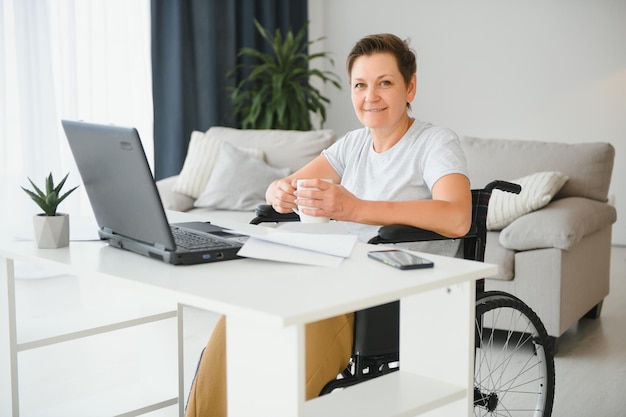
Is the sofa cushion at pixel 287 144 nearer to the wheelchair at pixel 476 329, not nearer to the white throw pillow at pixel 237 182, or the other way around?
the white throw pillow at pixel 237 182

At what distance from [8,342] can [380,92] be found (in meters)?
1.09

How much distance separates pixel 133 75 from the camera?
4.89 m

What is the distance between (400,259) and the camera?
1.54 meters

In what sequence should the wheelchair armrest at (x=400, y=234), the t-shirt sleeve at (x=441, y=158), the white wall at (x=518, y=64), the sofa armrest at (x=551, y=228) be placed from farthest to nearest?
1. the white wall at (x=518, y=64)
2. the sofa armrest at (x=551, y=228)
3. the t-shirt sleeve at (x=441, y=158)
4. the wheelchair armrest at (x=400, y=234)

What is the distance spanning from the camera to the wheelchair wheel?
192 centimetres

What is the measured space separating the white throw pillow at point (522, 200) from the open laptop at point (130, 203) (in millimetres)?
1791

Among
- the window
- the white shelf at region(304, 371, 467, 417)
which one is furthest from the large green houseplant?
the white shelf at region(304, 371, 467, 417)

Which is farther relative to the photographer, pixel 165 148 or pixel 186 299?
pixel 165 148

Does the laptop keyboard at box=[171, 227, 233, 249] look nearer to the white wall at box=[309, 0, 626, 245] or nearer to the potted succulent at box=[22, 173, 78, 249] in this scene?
the potted succulent at box=[22, 173, 78, 249]

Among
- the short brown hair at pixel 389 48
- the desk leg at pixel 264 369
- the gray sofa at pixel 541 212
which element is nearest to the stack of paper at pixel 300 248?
the desk leg at pixel 264 369

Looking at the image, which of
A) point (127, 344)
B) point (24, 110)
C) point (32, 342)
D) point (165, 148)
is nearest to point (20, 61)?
point (24, 110)

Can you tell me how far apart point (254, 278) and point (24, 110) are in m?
3.23

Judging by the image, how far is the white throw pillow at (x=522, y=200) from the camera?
3.29 metres

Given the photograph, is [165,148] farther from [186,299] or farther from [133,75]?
[186,299]
